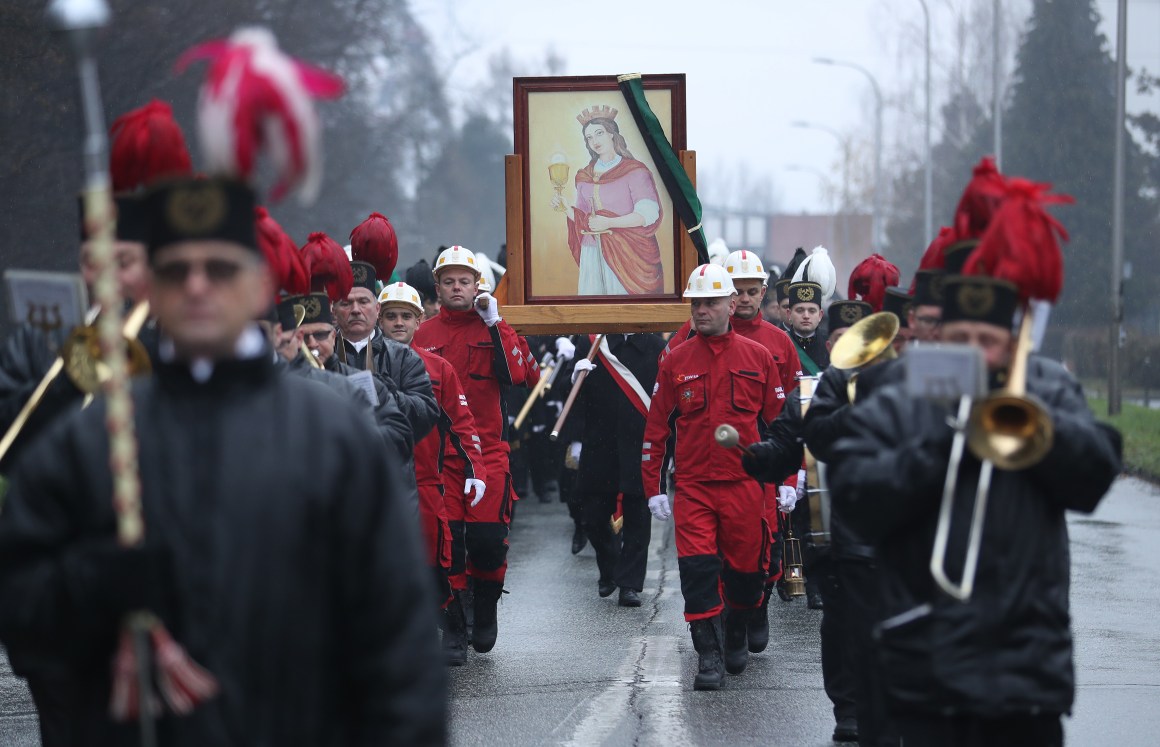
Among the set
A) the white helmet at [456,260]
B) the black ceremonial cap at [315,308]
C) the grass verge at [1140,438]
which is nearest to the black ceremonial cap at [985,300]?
the black ceremonial cap at [315,308]

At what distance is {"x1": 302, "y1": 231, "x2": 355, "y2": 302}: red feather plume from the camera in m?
7.89

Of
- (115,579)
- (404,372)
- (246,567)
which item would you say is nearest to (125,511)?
(115,579)

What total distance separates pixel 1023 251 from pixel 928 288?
124cm

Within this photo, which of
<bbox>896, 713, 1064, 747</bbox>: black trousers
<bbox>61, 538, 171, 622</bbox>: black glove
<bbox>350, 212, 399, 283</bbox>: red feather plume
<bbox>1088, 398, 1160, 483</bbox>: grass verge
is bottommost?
<bbox>1088, 398, 1160, 483</bbox>: grass verge

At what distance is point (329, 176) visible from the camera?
144ft

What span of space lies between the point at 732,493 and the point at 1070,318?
4424 centimetres

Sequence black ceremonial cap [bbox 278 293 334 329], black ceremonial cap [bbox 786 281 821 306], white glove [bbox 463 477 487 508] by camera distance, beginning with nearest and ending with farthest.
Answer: black ceremonial cap [bbox 278 293 334 329], white glove [bbox 463 477 487 508], black ceremonial cap [bbox 786 281 821 306]

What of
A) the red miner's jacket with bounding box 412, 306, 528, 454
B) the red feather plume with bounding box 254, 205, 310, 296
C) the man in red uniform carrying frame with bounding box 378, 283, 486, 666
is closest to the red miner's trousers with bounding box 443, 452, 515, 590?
the man in red uniform carrying frame with bounding box 378, 283, 486, 666

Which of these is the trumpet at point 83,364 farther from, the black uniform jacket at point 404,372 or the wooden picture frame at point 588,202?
the wooden picture frame at point 588,202

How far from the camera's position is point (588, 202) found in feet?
36.7

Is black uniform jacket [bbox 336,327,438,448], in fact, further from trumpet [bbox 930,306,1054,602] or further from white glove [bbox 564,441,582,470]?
white glove [bbox 564,441,582,470]

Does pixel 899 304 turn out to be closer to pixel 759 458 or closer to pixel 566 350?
pixel 759 458

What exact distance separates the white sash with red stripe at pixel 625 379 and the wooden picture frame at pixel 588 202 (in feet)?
4.76

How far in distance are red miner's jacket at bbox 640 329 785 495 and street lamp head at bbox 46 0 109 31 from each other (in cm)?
624
